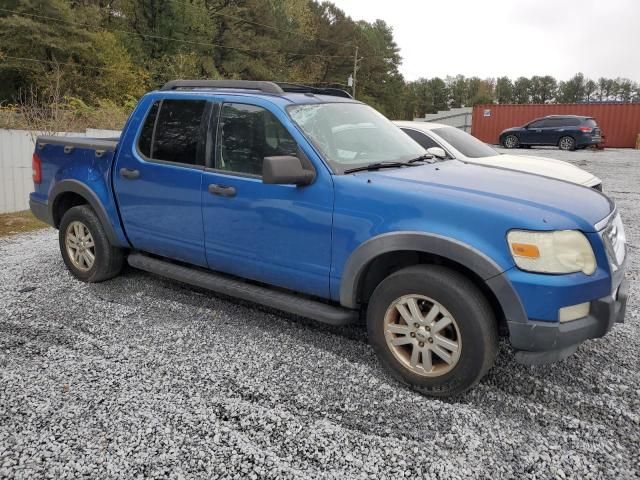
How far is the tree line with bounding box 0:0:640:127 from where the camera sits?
29050 millimetres

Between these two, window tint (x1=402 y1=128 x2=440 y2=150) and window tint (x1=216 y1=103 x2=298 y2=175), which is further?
window tint (x1=402 y1=128 x2=440 y2=150)

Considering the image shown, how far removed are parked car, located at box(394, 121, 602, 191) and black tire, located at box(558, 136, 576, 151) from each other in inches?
687

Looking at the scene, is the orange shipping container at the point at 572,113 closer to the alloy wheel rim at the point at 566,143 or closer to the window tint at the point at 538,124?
the alloy wheel rim at the point at 566,143

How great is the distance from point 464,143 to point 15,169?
26.4 feet

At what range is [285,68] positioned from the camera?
56500 millimetres

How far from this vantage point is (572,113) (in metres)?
30.5

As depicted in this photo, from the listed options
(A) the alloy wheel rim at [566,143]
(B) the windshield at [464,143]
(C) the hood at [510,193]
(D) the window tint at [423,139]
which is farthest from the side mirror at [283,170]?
(A) the alloy wheel rim at [566,143]

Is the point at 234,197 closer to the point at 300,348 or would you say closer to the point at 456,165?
the point at 300,348

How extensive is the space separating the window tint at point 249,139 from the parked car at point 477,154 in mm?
3602

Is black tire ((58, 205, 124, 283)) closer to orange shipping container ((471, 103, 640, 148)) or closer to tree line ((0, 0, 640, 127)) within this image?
tree line ((0, 0, 640, 127))

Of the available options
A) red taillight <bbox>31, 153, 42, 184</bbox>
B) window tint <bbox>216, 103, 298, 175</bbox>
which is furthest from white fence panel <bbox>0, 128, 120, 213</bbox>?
window tint <bbox>216, 103, 298, 175</bbox>

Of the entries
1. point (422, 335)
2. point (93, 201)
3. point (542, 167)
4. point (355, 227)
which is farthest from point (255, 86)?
point (542, 167)

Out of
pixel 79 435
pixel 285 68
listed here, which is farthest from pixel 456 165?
pixel 285 68

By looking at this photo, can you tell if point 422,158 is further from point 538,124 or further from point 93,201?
point 538,124
